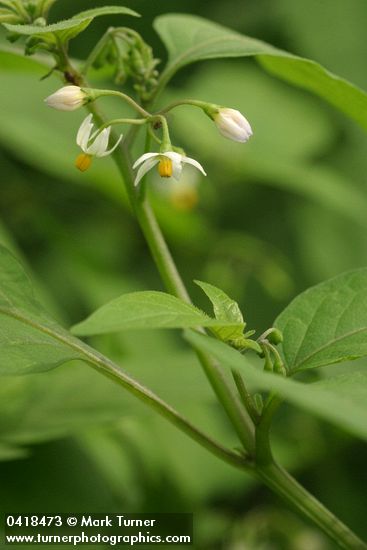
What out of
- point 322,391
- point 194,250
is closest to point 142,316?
point 322,391

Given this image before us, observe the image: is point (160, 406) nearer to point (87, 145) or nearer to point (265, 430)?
point (265, 430)

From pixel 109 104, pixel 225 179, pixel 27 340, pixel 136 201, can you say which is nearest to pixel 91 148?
pixel 136 201

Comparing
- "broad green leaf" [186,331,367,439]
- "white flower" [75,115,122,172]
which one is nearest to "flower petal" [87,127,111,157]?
"white flower" [75,115,122,172]

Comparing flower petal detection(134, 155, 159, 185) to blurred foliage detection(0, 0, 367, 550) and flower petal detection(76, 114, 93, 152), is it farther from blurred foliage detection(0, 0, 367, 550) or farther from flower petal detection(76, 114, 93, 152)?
blurred foliage detection(0, 0, 367, 550)

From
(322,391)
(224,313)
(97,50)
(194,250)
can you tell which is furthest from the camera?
(194,250)

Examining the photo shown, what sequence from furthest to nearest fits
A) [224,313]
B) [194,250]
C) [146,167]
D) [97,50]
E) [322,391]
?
[194,250] < [97,50] < [146,167] < [224,313] < [322,391]

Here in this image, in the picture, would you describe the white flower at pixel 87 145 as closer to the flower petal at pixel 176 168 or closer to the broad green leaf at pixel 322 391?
the flower petal at pixel 176 168

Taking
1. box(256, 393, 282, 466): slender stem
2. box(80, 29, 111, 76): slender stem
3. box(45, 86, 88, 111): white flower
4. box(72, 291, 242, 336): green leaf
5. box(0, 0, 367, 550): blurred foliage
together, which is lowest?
box(0, 0, 367, 550): blurred foliage

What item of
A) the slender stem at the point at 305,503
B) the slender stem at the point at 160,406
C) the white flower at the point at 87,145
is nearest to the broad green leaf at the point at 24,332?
the slender stem at the point at 160,406
